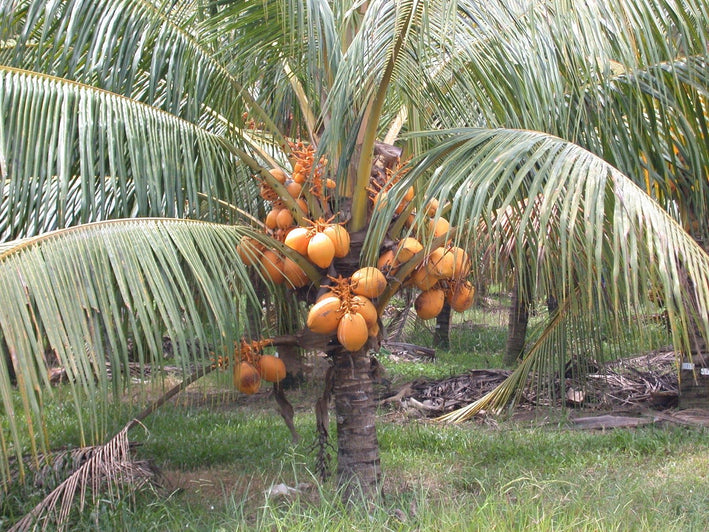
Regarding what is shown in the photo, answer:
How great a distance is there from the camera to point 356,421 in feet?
12.3

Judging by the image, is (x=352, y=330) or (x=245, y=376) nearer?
(x=352, y=330)

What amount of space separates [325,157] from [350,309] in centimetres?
75

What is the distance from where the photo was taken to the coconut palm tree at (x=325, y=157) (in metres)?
2.58

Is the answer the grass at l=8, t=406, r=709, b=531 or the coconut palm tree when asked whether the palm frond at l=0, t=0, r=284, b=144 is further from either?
the grass at l=8, t=406, r=709, b=531

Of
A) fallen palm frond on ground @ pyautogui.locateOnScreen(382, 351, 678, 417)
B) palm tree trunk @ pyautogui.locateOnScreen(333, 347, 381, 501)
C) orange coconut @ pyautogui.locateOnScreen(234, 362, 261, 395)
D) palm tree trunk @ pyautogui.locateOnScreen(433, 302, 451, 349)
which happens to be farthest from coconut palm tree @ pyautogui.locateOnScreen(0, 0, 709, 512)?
palm tree trunk @ pyautogui.locateOnScreen(433, 302, 451, 349)

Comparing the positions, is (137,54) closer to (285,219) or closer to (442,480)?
(285,219)

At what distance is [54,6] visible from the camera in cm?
341

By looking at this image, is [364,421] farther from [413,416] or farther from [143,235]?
[413,416]

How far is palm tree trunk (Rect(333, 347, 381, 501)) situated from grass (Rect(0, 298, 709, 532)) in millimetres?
143

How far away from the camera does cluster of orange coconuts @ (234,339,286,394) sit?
358cm

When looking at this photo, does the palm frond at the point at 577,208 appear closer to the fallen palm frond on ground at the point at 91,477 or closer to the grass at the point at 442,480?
the grass at the point at 442,480

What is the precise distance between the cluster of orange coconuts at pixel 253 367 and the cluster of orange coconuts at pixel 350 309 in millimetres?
338

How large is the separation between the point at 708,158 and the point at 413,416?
3813 millimetres

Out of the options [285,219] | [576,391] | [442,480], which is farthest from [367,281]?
[576,391]
